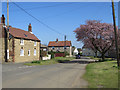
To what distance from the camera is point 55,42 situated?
86188 millimetres

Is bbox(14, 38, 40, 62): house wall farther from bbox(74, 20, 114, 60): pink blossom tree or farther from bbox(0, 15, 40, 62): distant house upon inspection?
bbox(74, 20, 114, 60): pink blossom tree

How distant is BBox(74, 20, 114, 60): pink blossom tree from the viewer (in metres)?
31.7

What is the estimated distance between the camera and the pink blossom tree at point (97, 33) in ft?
104

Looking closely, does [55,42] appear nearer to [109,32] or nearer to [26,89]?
[109,32]

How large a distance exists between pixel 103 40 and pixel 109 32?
7.39ft

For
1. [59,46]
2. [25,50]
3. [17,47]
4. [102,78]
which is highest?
[59,46]

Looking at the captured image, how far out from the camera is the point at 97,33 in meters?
32.2

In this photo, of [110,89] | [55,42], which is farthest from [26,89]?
[55,42]

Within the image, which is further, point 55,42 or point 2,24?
point 55,42

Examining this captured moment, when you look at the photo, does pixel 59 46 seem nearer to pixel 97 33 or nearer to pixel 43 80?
pixel 97 33

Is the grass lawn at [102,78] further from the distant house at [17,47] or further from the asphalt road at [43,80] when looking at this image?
the distant house at [17,47]

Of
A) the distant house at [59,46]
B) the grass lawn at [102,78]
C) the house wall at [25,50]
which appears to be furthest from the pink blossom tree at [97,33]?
the distant house at [59,46]

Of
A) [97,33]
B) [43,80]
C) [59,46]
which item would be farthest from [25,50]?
[59,46]

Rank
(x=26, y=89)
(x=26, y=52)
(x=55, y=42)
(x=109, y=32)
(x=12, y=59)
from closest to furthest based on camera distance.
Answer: (x=26, y=89) → (x=12, y=59) → (x=109, y=32) → (x=26, y=52) → (x=55, y=42)
